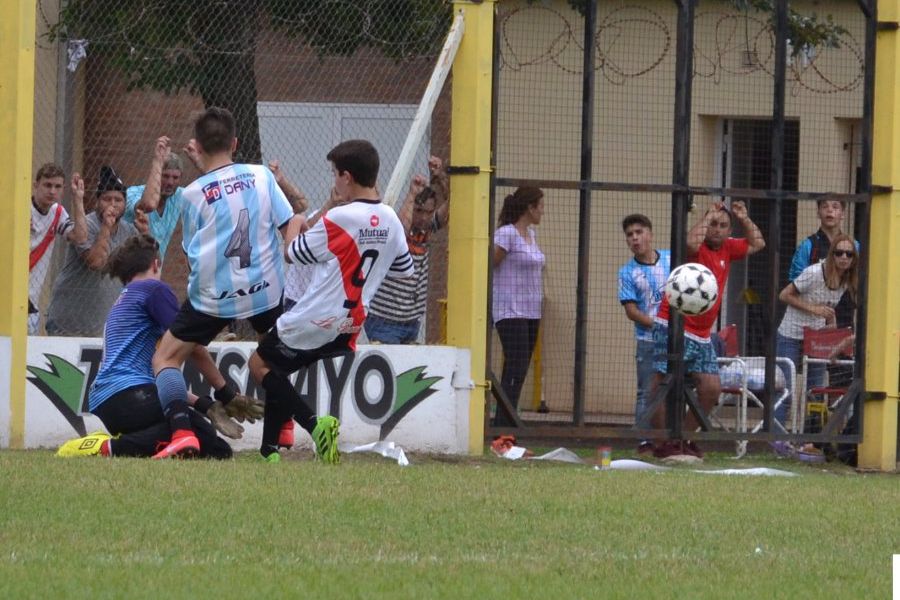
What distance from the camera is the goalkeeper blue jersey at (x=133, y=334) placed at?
9953mm

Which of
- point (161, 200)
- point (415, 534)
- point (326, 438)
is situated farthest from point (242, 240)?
point (415, 534)

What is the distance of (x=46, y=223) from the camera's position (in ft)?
38.3

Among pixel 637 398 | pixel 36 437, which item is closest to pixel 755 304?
pixel 637 398

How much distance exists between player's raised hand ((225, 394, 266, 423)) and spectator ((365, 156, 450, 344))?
196 centimetres

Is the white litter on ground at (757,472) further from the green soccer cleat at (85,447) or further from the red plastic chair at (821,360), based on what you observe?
the green soccer cleat at (85,447)

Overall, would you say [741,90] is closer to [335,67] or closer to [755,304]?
[755,304]

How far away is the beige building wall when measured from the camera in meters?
14.4

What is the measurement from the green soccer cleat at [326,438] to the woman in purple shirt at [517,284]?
9.06ft

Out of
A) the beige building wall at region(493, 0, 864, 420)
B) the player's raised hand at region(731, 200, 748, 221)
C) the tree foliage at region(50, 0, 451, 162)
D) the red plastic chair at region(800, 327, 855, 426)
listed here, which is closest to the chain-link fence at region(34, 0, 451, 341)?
the tree foliage at region(50, 0, 451, 162)

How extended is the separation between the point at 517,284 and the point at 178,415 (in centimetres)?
358

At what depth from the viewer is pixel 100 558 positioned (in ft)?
20.1

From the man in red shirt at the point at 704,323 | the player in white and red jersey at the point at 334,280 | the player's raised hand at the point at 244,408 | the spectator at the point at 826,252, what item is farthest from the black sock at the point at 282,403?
the spectator at the point at 826,252

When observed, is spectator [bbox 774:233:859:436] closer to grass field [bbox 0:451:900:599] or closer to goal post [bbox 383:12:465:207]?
goal post [bbox 383:12:465:207]

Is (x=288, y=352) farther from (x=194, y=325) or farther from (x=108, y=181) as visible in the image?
(x=108, y=181)
